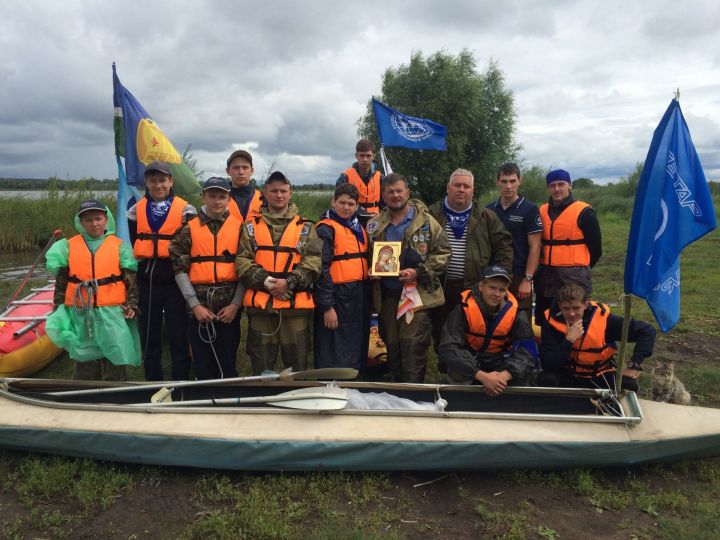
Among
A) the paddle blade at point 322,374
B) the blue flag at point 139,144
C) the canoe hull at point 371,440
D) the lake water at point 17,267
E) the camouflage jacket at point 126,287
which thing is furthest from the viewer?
the lake water at point 17,267

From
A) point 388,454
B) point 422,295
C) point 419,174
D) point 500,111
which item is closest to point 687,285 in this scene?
point 422,295

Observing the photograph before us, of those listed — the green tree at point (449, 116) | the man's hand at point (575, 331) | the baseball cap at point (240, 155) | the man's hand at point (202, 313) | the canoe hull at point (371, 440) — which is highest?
the green tree at point (449, 116)

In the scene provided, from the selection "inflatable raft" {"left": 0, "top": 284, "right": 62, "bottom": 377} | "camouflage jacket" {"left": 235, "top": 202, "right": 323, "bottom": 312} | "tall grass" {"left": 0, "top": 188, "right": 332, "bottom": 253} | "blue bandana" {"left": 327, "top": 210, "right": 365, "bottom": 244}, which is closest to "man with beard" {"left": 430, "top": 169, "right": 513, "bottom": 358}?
"blue bandana" {"left": 327, "top": 210, "right": 365, "bottom": 244}

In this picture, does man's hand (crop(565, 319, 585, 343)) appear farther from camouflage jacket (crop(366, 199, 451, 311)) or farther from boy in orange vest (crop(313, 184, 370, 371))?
boy in orange vest (crop(313, 184, 370, 371))

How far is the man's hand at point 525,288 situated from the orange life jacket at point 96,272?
11.3ft

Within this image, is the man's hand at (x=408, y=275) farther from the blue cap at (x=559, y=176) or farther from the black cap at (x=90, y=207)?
the black cap at (x=90, y=207)

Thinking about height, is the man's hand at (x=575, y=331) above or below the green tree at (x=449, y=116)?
below

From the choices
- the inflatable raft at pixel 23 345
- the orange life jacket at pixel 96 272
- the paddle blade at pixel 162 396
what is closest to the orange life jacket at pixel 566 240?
the paddle blade at pixel 162 396

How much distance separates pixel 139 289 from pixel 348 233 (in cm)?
198

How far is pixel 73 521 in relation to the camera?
116 inches

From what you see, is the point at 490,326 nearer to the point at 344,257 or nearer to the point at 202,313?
the point at 344,257

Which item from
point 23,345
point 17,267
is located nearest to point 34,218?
point 17,267

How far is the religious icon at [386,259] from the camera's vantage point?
12.7 ft

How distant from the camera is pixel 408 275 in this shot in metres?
3.84
